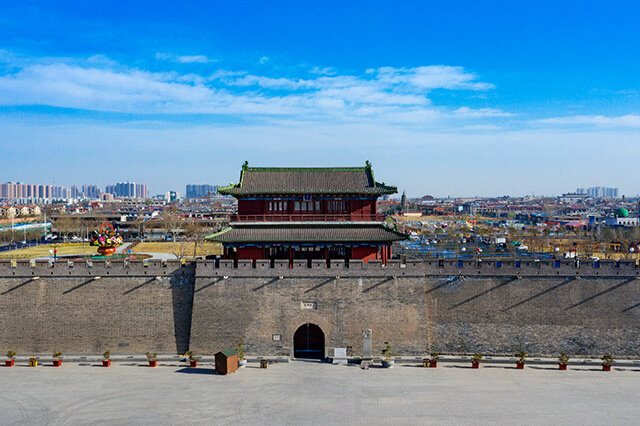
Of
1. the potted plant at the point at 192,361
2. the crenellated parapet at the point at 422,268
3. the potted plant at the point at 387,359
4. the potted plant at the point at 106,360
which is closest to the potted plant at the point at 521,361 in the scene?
the crenellated parapet at the point at 422,268

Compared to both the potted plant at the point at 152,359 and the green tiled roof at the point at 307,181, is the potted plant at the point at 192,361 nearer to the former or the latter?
the potted plant at the point at 152,359

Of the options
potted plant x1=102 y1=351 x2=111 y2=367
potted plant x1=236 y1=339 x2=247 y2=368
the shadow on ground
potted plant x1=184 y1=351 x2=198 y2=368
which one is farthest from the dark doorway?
potted plant x1=102 y1=351 x2=111 y2=367

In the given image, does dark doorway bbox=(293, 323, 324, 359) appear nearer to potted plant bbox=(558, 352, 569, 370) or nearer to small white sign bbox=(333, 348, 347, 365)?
small white sign bbox=(333, 348, 347, 365)

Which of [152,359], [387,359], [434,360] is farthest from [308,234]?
[152,359]

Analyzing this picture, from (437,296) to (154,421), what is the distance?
19.1 metres

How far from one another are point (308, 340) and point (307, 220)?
8.30 m

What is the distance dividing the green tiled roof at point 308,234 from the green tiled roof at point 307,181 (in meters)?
2.48

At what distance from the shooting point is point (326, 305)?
100 ft

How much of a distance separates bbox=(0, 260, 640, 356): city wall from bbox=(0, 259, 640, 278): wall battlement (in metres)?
0.07

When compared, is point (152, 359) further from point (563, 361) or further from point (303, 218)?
point (563, 361)

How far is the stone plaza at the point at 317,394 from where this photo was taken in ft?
71.1

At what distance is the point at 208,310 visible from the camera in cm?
3055

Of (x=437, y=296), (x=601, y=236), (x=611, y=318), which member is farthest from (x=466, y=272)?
(x=601, y=236)

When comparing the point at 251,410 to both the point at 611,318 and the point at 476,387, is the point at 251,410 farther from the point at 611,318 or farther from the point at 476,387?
the point at 611,318
